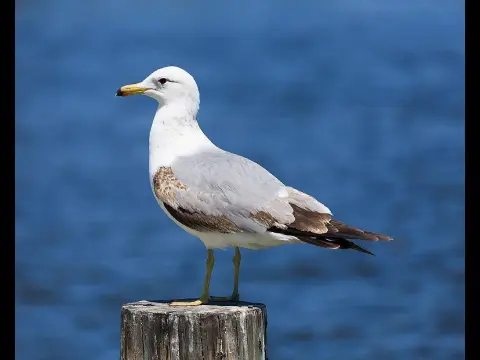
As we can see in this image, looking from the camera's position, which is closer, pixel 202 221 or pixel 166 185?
pixel 202 221

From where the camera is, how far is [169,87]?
462cm

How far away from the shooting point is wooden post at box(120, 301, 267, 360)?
369cm

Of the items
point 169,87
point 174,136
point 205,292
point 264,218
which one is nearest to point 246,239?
point 264,218

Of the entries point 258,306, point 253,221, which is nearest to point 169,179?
point 253,221

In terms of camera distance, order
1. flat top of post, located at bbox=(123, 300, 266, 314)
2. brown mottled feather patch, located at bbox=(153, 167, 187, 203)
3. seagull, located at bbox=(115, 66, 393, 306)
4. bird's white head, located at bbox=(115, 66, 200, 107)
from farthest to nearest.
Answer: bird's white head, located at bbox=(115, 66, 200, 107), brown mottled feather patch, located at bbox=(153, 167, 187, 203), seagull, located at bbox=(115, 66, 393, 306), flat top of post, located at bbox=(123, 300, 266, 314)

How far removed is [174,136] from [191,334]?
1.24m

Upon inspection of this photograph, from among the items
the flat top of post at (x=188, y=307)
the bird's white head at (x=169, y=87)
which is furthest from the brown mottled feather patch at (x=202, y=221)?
the bird's white head at (x=169, y=87)

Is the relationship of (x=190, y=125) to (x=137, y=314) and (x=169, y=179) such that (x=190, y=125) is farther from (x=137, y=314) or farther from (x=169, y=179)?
(x=137, y=314)

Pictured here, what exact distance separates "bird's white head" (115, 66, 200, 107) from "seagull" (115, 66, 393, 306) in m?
0.01

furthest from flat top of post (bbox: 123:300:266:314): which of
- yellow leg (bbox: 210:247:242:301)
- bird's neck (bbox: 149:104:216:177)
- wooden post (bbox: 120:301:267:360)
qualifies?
bird's neck (bbox: 149:104:216:177)

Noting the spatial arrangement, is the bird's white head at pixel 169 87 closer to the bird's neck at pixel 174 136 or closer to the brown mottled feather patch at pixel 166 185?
the bird's neck at pixel 174 136

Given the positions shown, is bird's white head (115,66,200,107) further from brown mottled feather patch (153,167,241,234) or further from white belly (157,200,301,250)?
white belly (157,200,301,250)

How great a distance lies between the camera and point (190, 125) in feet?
15.1

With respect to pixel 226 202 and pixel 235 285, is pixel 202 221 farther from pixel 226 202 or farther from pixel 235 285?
pixel 235 285
